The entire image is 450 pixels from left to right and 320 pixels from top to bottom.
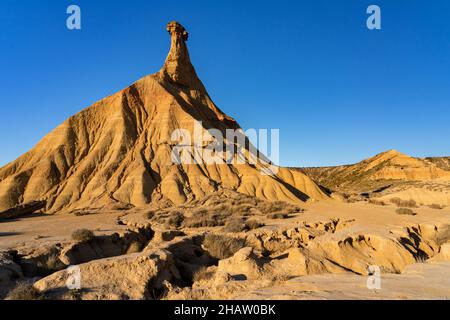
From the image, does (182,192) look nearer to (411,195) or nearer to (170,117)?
(170,117)

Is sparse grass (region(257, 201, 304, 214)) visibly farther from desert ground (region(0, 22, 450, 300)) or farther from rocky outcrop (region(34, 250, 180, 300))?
rocky outcrop (region(34, 250, 180, 300))

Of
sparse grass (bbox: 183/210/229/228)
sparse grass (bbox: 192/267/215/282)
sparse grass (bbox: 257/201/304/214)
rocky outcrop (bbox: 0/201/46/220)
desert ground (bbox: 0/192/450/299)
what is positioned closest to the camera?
desert ground (bbox: 0/192/450/299)

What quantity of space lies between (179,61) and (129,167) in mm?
18979

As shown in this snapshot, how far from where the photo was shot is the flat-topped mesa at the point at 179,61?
41156 millimetres

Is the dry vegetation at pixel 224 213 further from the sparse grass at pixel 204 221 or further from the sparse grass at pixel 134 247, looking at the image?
the sparse grass at pixel 134 247

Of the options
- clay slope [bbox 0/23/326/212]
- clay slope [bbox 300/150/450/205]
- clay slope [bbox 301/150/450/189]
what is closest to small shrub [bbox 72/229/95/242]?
clay slope [bbox 0/23/326/212]

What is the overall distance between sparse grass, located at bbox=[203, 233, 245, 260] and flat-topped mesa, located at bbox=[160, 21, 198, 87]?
106ft

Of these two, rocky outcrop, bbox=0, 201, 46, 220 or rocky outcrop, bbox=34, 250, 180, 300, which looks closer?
rocky outcrop, bbox=34, 250, 180, 300

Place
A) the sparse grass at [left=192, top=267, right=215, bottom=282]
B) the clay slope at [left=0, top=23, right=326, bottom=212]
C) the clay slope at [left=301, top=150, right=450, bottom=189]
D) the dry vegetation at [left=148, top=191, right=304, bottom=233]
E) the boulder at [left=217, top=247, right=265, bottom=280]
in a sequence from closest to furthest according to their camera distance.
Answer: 1. the boulder at [left=217, top=247, right=265, bottom=280]
2. the sparse grass at [left=192, top=267, right=215, bottom=282]
3. the dry vegetation at [left=148, top=191, right=304, bottom=233]
4. the clay slope at [left=0, top=23, right=326, bottom=212]
5. the clay slope at [left=301, top=150, right=450, bottom=189]

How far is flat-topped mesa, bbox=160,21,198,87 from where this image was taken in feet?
135

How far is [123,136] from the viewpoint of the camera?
31.2 metres

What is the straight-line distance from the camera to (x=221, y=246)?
10969 millimetres

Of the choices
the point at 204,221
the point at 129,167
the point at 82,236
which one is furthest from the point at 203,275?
the point at 129,167
